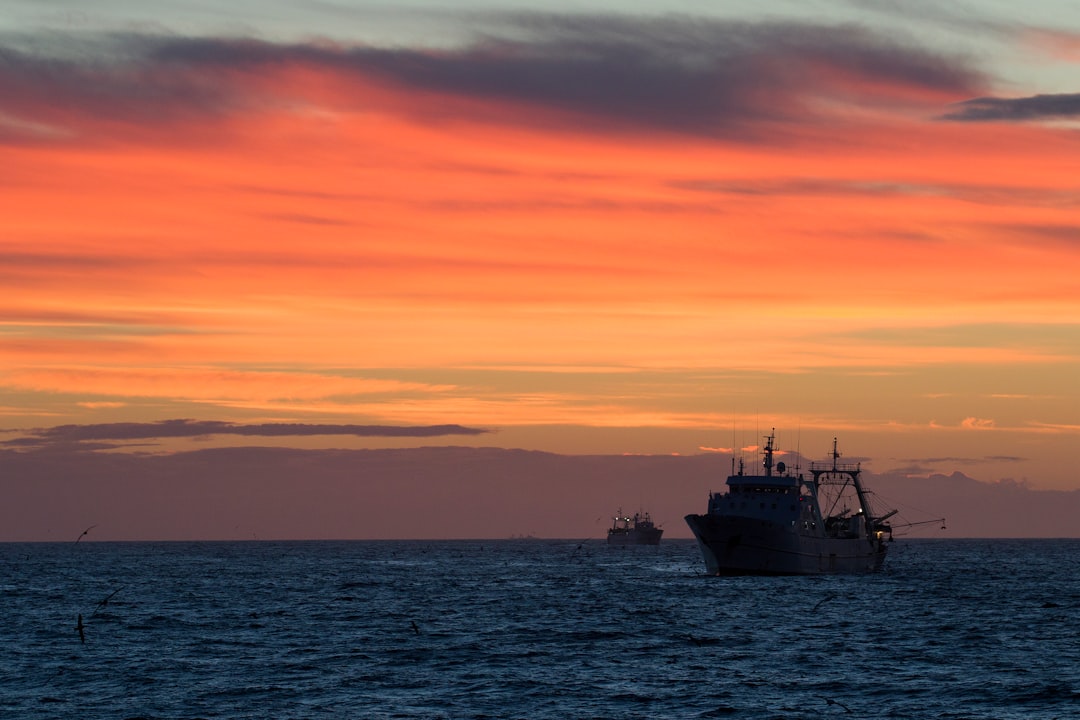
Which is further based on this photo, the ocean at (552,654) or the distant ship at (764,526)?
the distant ship at (764,526)

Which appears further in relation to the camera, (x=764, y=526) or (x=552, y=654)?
(x=764, y=526)

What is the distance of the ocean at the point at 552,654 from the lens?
58594 mm

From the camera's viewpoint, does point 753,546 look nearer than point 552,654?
No

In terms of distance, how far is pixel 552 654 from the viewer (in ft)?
253

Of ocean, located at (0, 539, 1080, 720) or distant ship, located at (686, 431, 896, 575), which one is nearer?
ocean, located at (0, 539, 1080, 720)

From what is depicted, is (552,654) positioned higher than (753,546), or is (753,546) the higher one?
(753,546)

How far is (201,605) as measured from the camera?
121062mm

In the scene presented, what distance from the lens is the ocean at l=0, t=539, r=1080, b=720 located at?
58594 mm

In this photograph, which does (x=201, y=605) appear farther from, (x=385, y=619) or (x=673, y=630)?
(x=673, y=630)

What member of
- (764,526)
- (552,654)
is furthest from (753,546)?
(552,654)

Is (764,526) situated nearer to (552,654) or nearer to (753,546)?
(753,546)

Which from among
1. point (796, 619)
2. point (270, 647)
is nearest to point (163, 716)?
point (270, 647)

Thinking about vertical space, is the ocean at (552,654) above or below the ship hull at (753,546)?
below

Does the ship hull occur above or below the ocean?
above
